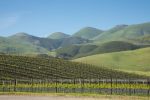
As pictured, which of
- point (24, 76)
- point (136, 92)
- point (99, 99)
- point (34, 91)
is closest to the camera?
point (99, 99)

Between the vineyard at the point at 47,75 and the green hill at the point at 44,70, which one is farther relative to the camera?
the green hill at the point at 44,70

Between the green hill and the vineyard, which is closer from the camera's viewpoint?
the vineyard

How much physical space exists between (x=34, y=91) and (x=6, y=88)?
6.89m

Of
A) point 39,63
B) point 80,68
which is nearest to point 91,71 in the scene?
point 80,68

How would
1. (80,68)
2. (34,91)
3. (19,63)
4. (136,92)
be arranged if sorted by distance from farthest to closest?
(80,68) < (19,63) < (34,91) < (136,92)

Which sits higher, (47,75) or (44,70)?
(44,70)

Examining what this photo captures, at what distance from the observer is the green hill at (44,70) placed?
115500mm

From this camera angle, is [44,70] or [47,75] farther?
[44,70]

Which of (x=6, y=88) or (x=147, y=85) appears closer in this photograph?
(x=147, y=85)

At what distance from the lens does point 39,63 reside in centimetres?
13100

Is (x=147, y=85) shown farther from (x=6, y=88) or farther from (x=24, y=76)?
(x=24, y=76)

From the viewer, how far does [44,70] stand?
12281 cm

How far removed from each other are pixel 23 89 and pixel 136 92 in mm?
27385

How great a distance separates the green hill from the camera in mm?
115500
